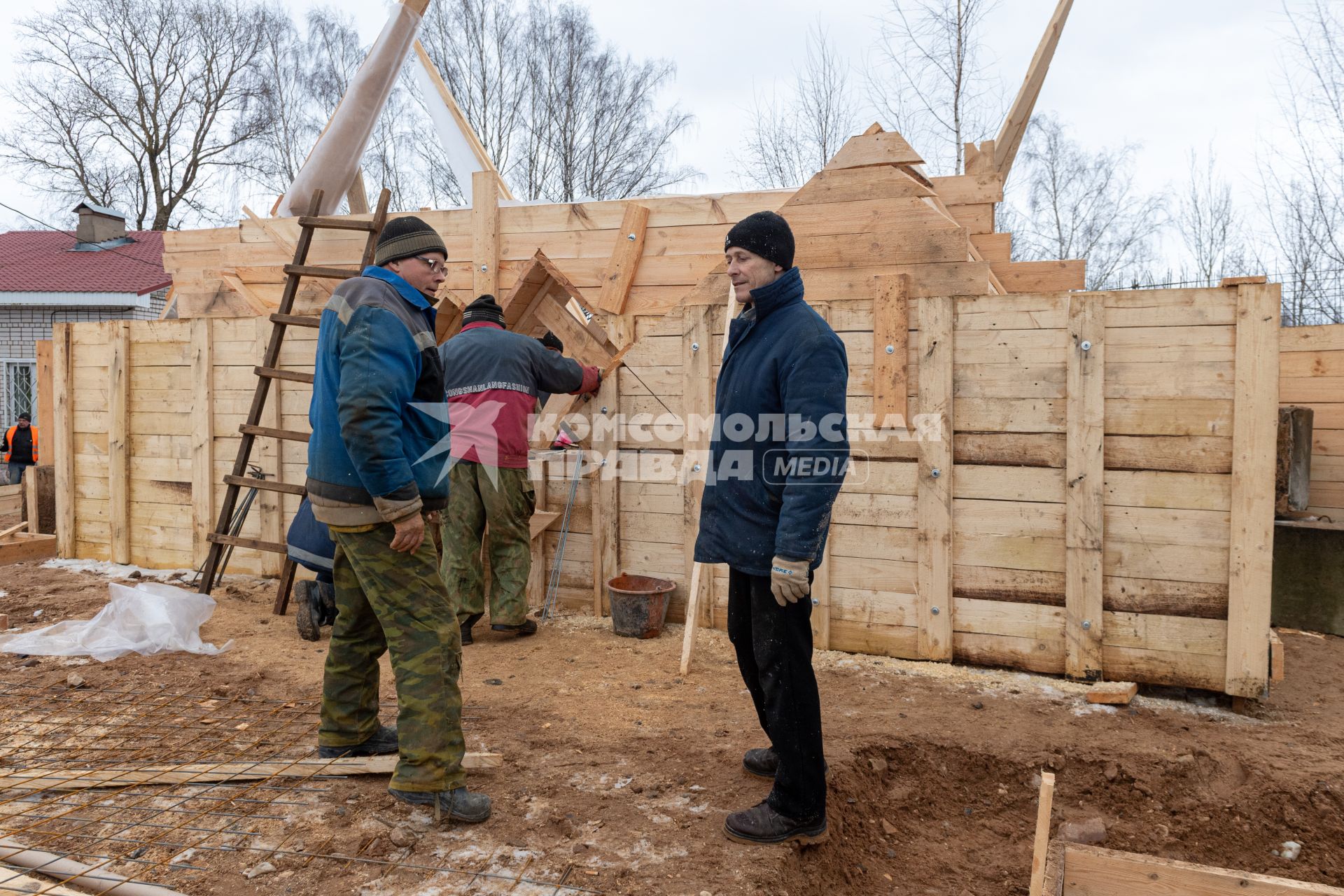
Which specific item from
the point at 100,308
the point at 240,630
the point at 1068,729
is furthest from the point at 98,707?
the point at 100,308

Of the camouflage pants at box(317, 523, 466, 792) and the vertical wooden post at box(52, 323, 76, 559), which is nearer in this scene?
the camouflage pants at box(317, 523, 466, 792)

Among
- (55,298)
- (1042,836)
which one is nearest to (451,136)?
(1042,836)

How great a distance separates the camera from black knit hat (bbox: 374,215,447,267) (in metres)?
3.37

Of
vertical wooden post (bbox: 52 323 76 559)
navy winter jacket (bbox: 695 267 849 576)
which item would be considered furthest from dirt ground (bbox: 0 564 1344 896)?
vertical wooden post (bbox: 52 323 76 559)

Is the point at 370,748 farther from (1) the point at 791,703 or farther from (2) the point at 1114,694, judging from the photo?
(2) the point at 1114,694

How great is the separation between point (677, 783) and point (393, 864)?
1179 mm

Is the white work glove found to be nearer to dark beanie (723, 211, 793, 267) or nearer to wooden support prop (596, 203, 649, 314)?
dark beanie (723, 211, 793, 267)

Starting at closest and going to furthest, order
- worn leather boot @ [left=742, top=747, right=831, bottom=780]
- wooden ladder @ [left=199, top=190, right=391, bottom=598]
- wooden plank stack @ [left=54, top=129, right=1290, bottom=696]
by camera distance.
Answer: worn leather boot @ [left=742, top=747, right=831, bottom=780] < wooden plank stack @ [left=54, top=129, right=1290, bottom=696] < wooden ladder @ [left=199, top=190, right=391, bottom=598]

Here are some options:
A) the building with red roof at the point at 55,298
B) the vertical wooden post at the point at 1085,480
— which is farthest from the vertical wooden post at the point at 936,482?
the building with red roof at the point at 55,298

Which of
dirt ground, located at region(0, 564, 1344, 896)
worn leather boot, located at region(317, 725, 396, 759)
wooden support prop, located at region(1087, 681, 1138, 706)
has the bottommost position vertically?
dirt ground, located at region(0, 564, 1344, 896)

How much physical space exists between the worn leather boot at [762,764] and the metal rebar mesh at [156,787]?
1.05m

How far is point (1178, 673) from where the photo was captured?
464 cm

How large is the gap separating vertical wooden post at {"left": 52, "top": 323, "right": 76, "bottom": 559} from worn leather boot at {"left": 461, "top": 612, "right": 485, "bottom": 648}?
4.68 m

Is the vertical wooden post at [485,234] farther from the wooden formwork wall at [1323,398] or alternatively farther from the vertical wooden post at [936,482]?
the wooden formwork wall at [1323,398]
